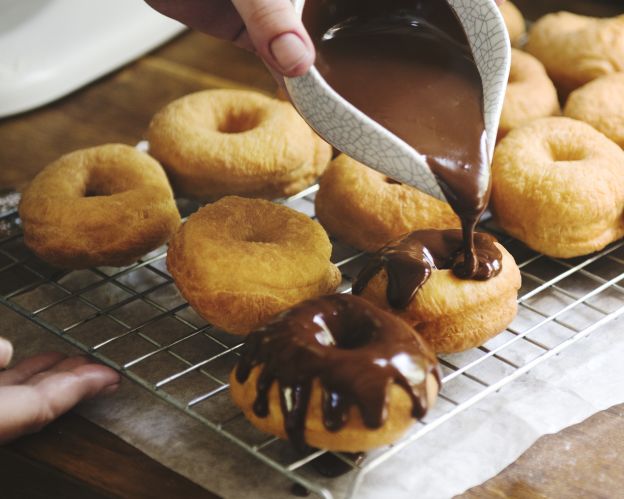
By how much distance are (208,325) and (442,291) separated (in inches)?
17.2

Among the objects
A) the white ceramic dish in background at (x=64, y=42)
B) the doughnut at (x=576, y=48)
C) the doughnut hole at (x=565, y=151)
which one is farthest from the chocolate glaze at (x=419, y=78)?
the white ceramic dish in background at (x=64, y=42)

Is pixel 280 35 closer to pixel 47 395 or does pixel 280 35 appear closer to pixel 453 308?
pixel 453 308

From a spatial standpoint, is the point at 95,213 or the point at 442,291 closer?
the point at 442,291

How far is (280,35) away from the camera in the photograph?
1350mm

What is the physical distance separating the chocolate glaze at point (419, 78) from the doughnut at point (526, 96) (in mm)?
595

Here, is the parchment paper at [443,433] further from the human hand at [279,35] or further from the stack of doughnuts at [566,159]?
the human hand at [279,35]

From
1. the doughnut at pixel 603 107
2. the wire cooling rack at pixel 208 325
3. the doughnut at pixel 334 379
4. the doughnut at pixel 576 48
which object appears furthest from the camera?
the doughnut at pixel 576 48

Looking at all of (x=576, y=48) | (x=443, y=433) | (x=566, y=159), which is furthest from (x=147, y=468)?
(x=576, y=48)

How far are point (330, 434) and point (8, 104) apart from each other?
5.43 feet

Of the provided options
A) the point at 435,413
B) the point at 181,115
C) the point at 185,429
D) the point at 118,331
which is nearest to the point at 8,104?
the point at 181,115

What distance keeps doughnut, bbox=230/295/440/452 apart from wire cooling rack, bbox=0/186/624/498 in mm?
64

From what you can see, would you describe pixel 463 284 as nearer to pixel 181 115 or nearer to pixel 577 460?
pixel 577 460

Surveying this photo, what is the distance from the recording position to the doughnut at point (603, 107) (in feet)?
6.73

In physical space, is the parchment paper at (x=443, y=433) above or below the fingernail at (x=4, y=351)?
below
